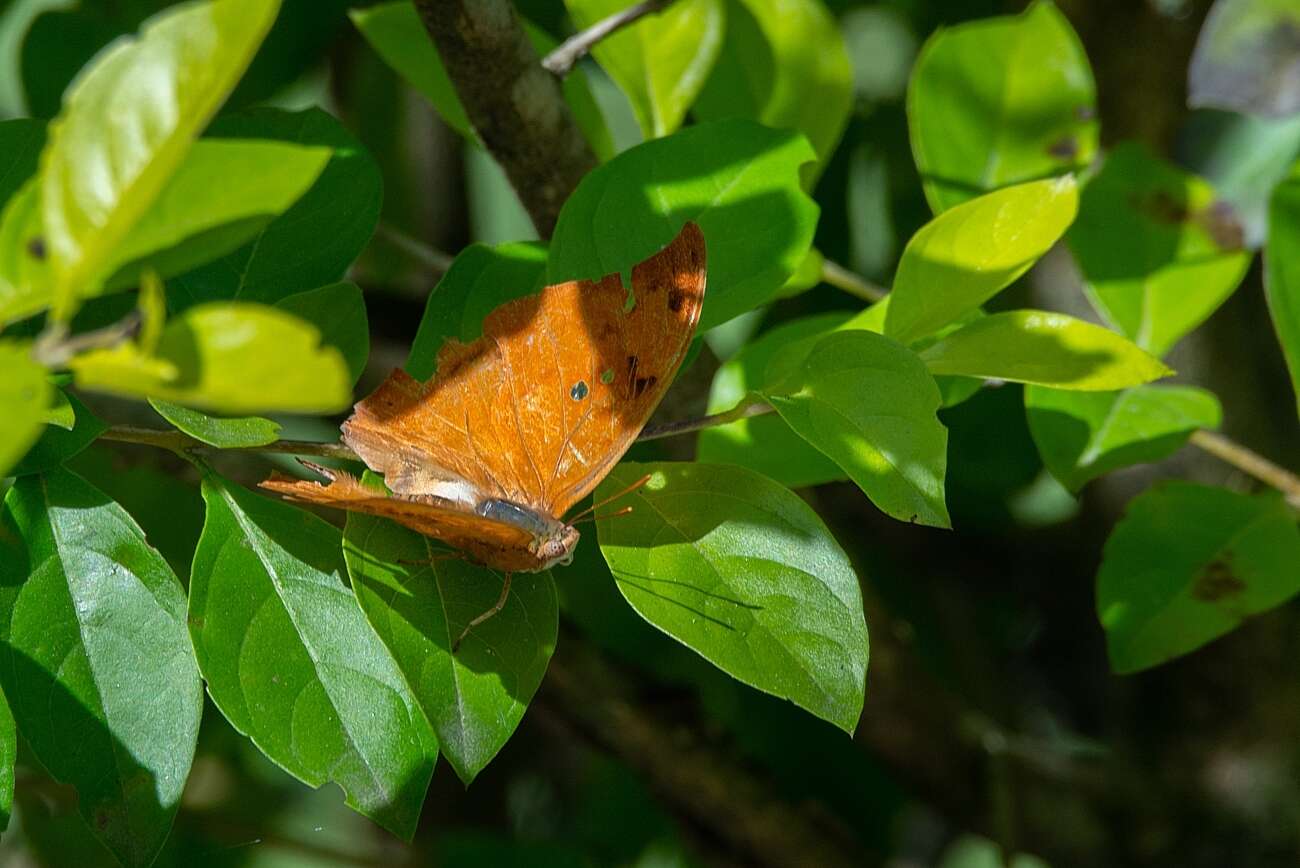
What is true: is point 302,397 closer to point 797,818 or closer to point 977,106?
point 977,106

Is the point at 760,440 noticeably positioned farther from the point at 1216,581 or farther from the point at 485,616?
the point at 1216,581

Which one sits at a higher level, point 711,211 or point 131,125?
point 131,125

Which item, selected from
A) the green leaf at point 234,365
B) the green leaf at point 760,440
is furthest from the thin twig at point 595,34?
the green leaf at point 234,365

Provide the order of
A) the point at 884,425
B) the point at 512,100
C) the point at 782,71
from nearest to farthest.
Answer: the point at 884,425, the point at 512,100, the point at 782,71

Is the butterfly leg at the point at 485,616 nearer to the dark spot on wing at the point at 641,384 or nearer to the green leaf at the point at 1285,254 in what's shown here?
the dark spot on wing at the point at 641,384

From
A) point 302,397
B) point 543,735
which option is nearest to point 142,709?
point 302,397

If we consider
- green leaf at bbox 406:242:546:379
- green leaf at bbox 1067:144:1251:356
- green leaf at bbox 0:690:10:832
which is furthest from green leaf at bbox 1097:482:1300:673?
green leaf at bbox 0:690:10:832

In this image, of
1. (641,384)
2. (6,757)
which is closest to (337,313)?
(641,384)
